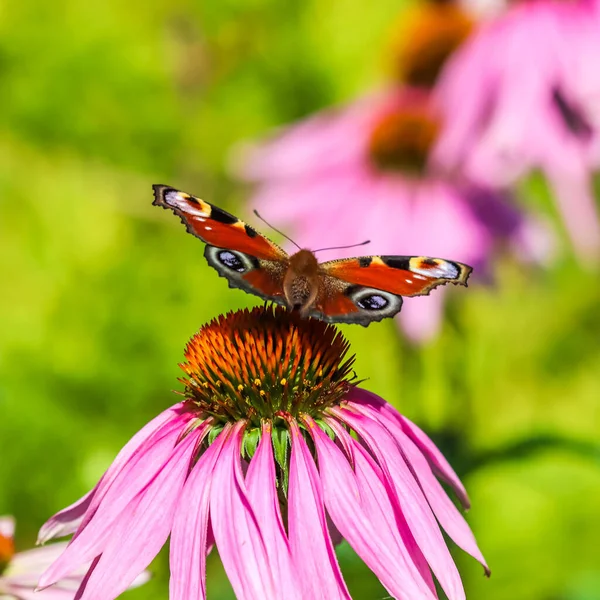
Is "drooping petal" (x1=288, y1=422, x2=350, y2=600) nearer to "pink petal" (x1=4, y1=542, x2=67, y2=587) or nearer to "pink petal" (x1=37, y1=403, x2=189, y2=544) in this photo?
"pink petal" (x1=37, y1=403, x2=189, y2=544)

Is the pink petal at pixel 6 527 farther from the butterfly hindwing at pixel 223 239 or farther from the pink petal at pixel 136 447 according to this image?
the butterfly hindwing at pixel 223 239

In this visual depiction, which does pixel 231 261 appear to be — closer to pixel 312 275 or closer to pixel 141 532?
pixel 312 275

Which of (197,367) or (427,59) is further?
(427,59)

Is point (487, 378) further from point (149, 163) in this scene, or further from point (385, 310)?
point (385, 310)

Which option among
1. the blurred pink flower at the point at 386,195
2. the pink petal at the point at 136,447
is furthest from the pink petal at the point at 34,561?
the blurred pink flower at the point at 386,195

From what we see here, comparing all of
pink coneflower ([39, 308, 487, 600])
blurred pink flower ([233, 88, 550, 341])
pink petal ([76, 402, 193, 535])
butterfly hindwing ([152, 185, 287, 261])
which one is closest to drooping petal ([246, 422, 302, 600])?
pink coneflower ([39, 308, 487, 600])

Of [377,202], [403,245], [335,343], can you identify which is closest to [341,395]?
[335,343]
